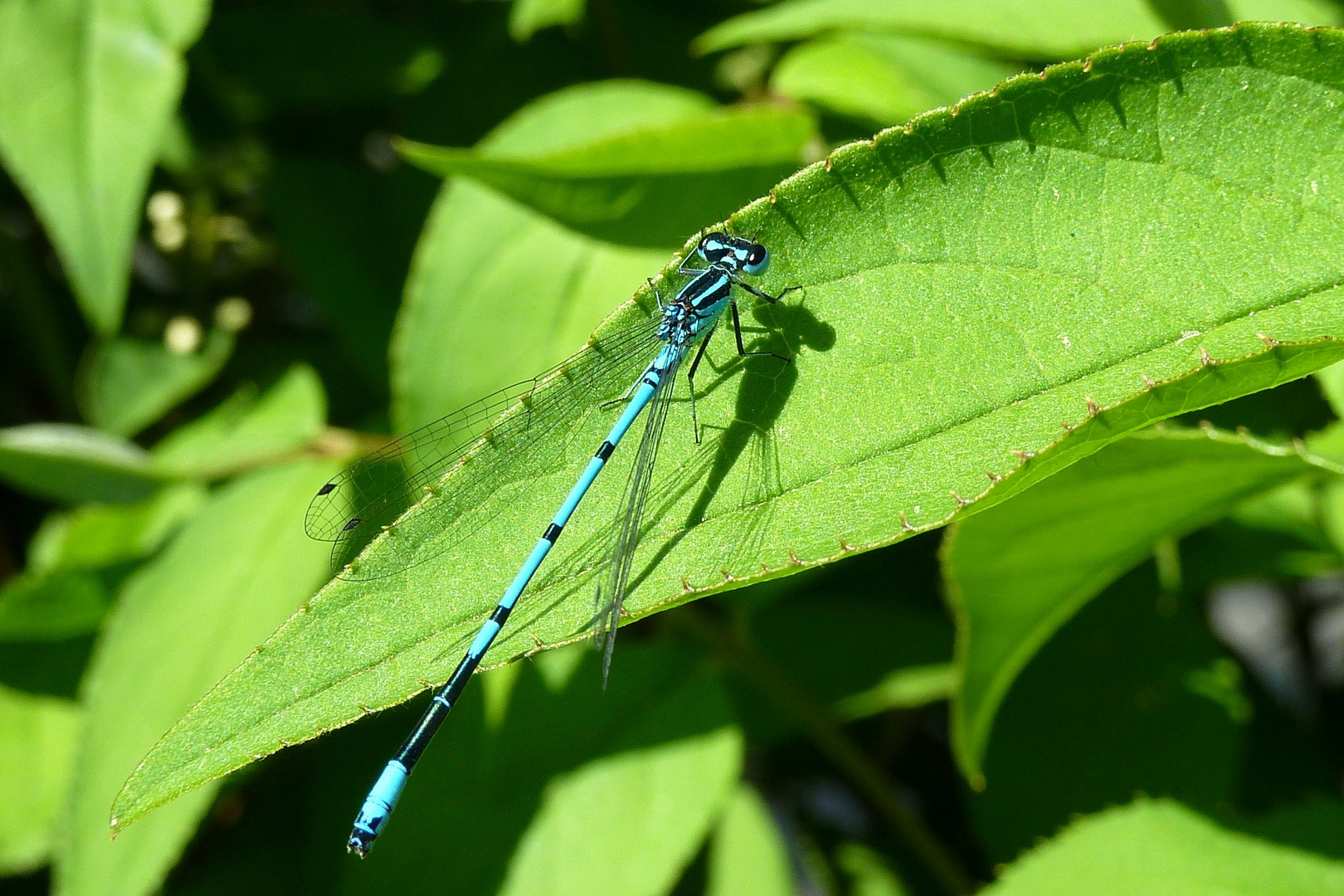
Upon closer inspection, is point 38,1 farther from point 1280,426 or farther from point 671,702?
point 1280,426

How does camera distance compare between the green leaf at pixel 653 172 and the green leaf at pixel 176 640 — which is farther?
the green leaf at pixel 176 640

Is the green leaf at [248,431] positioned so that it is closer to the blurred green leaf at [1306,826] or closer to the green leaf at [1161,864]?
the green leaf at [1161,864]

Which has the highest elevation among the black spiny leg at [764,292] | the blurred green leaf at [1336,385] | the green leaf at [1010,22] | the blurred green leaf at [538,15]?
the green leaf at [1010,22]

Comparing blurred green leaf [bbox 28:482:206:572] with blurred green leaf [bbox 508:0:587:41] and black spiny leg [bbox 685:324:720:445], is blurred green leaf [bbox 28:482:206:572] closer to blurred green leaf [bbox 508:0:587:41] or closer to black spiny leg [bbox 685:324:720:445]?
blurred green leaf [bbox 508:0:587:41]

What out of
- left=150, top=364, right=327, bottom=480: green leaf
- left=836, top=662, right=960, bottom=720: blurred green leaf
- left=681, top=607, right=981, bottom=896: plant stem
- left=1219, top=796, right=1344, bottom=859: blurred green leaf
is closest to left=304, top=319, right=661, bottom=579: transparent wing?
left=150, top=364, right=327, bottom=480: green leaf

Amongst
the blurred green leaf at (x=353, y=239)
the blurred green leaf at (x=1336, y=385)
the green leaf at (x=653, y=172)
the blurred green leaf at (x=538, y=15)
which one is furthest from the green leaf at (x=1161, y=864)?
the blurred green leaf at (x=538, y=15)

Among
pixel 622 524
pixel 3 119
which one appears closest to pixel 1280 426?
pixel 622 524

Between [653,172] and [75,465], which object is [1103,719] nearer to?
[653,172]
